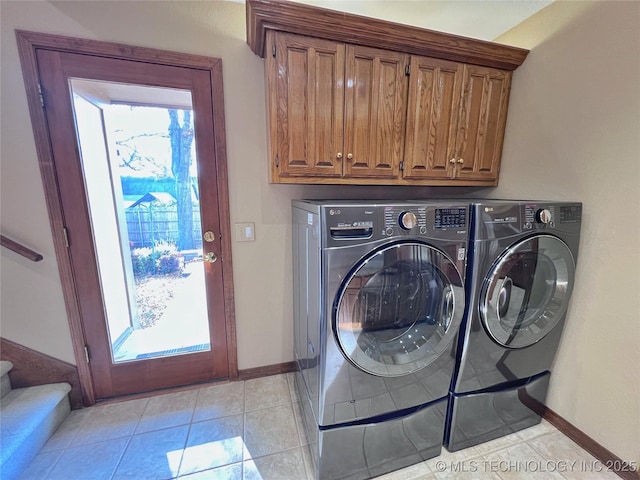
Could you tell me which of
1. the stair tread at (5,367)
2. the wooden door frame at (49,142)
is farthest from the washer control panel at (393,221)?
the stair tread at (5,367)

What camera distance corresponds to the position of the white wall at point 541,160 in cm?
124

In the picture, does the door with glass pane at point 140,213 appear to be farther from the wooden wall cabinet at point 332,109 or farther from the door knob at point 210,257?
the wooden wall cabinet at point 332,109

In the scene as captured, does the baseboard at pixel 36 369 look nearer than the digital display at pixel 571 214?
No

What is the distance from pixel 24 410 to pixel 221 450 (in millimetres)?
1079

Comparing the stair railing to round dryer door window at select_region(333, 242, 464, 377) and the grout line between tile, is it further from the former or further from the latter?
round dryer door window at select_region(333, 242, 464, 377)

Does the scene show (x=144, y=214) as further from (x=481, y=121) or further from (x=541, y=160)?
(x=541, y=160)

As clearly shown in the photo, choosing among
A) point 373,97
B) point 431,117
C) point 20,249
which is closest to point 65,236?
point 20,249

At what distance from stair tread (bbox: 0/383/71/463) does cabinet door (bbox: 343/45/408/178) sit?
6.90ft

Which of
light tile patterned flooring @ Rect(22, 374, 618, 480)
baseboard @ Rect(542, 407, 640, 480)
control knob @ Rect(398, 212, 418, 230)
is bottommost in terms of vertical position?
light tile patterned flooring @ Rect(22, 374, 618, 480)

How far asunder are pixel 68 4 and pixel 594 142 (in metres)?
2.76

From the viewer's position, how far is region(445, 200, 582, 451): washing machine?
1208 millimetres

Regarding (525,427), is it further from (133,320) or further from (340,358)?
(133,320)

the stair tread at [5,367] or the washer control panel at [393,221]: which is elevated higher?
the washer control panel at [393,221]

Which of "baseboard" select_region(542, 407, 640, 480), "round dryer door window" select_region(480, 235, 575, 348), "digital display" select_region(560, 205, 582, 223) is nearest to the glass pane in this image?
"round dryer door window" select_region(480, 235, 575, 348)
